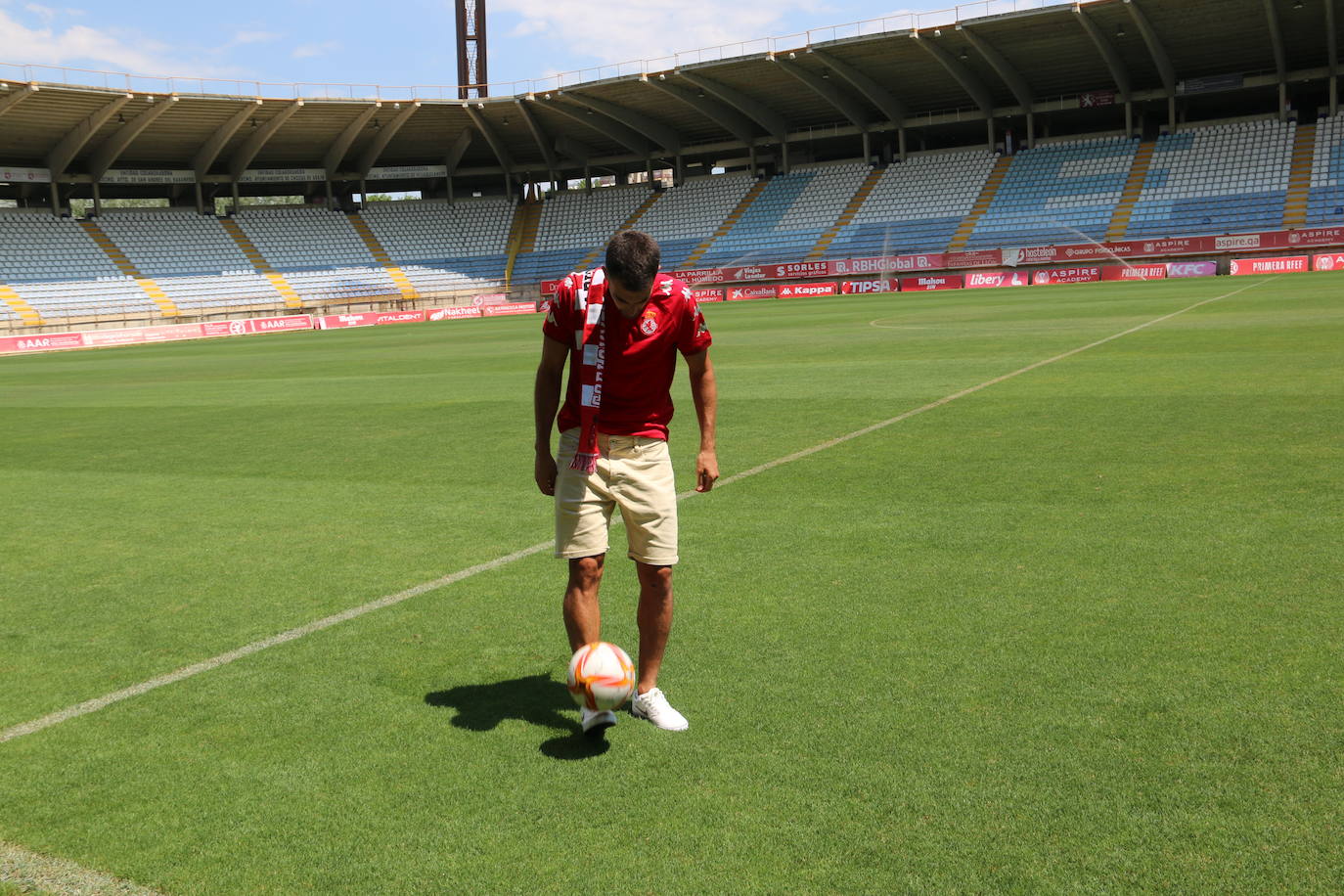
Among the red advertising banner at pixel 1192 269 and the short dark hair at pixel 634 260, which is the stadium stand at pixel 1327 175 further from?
the short dark hair at pixel 634 260

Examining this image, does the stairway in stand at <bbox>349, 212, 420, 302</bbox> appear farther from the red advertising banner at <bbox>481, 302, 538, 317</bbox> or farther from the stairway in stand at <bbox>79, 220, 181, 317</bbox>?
the stairway in stand at <bbox>79, 220, 181, 317</bbox>

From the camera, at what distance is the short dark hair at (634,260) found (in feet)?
Result: 13.4

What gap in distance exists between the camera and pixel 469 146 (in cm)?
7050

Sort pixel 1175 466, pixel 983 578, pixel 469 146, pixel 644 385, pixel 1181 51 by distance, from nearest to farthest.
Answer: pixel 644 385 → pixel 983 578 → pixel 1175 466 → pixel 1181 51 → pixel 469 146

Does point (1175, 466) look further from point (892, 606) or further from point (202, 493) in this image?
point (202, 493)

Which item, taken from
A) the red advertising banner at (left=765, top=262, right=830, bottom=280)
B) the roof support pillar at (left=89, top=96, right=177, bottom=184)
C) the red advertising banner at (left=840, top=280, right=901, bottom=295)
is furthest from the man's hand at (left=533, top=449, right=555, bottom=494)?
the roof support pillar at (left=89, top=96, right=177, bottom=184)

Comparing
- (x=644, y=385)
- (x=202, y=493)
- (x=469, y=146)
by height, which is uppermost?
(x=469, y=146)

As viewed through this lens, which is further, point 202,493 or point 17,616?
point 202,493

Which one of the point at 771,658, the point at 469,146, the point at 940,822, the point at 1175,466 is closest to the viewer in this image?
the point at 940,822

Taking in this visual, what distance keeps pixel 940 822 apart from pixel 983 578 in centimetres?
277

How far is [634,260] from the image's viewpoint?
4066mm

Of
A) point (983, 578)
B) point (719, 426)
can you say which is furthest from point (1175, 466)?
point (719, 426)

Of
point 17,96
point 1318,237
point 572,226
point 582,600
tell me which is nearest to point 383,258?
point 572,226

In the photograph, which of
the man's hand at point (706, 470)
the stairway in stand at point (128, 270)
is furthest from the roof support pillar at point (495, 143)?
the man's hand at point (706, 470)
